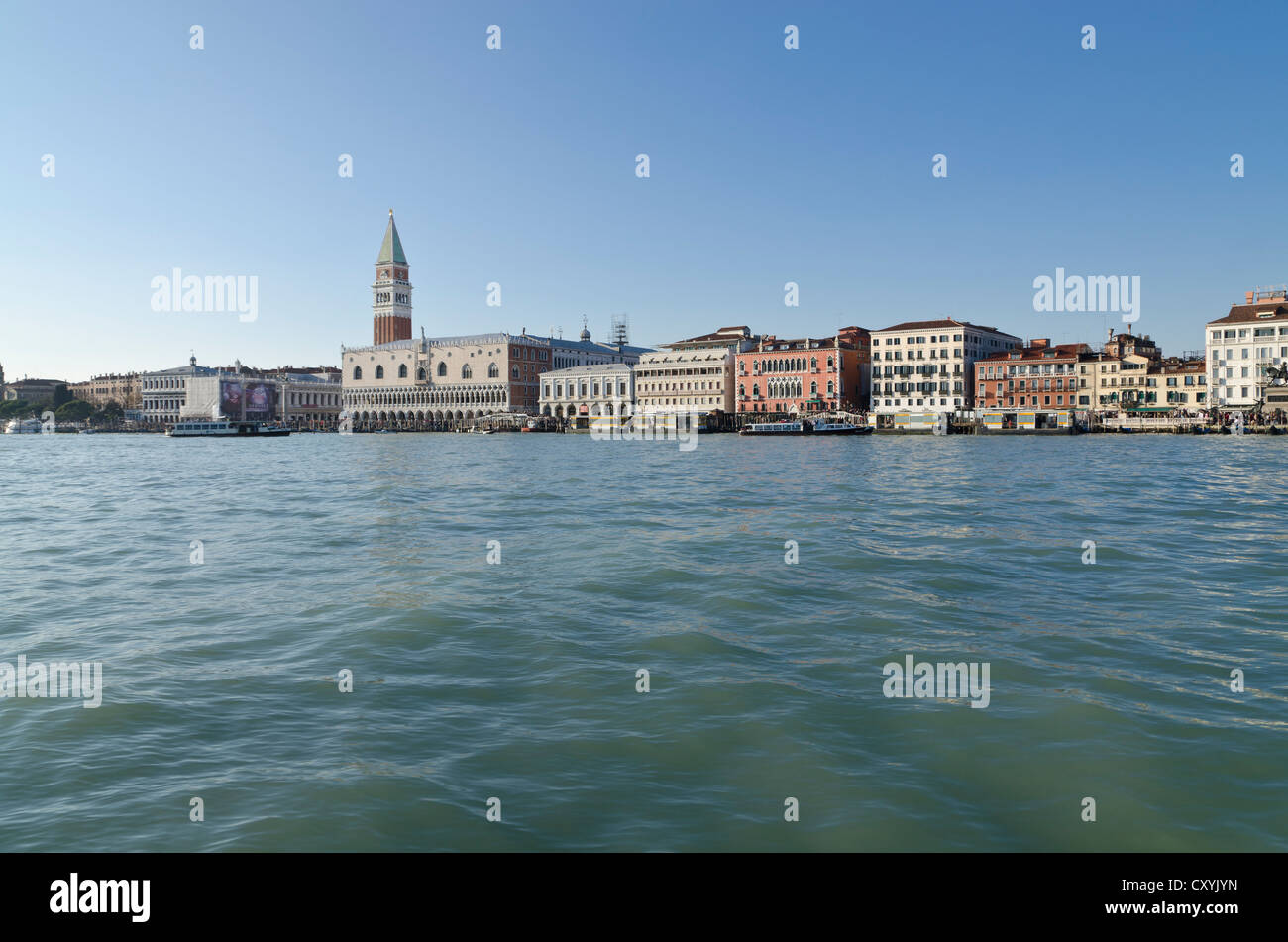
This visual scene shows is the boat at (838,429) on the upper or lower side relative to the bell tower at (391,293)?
lower

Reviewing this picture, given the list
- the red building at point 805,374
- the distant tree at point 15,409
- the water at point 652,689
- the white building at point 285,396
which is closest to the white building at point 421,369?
the white building at point 285,396

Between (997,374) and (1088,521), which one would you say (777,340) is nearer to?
(997,374)

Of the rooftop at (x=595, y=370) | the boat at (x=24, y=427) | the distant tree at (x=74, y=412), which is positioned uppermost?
the rooftop at (x=595, y=370)

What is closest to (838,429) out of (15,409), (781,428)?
(781,428)

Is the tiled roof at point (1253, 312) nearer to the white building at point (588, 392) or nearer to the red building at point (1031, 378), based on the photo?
the red building at point (1031, 378)

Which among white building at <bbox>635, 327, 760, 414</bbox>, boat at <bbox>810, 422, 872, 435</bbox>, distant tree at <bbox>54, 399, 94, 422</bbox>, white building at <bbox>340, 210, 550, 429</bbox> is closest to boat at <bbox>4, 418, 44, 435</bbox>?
distant tree at <bbox>54, 399, 94, 422</bbox>

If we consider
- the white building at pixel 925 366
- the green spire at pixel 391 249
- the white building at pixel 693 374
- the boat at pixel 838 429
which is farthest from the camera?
the green spire at pixel 391 249

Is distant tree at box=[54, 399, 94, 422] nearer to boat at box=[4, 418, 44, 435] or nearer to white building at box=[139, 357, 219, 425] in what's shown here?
boat at box=[4, 418, 44, 435]

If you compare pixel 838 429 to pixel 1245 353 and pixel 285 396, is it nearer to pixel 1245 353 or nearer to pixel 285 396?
pixel 1245 353

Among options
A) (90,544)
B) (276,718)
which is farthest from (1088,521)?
(90,544)
